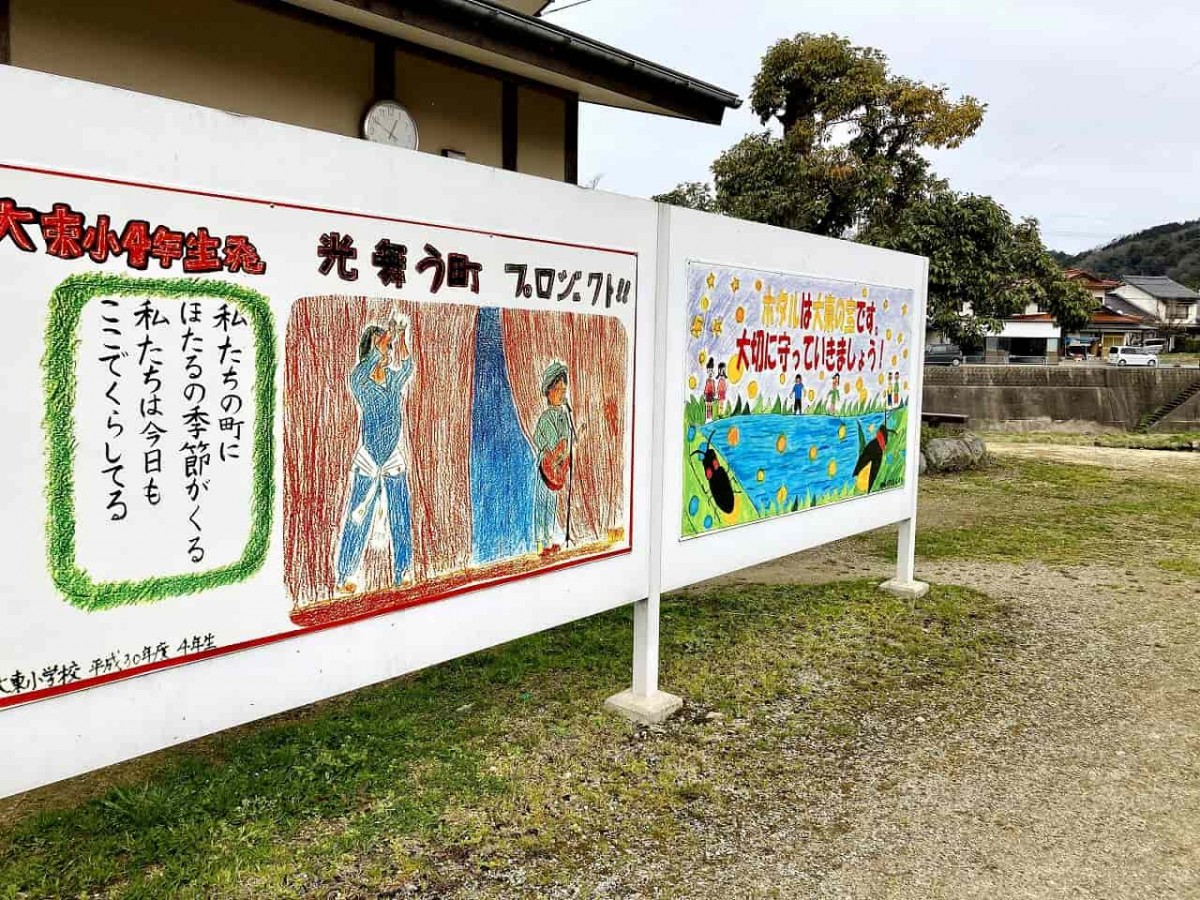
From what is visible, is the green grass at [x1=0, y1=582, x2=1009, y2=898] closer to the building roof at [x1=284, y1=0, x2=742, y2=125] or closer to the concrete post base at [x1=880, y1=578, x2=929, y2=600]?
the concrete post base at [x1=880, y1=578, x2=929, y2=600]

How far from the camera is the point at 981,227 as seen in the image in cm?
1384

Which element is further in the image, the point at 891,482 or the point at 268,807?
the point at 891,482

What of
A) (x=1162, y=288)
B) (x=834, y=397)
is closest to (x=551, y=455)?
(x=834, y=397)

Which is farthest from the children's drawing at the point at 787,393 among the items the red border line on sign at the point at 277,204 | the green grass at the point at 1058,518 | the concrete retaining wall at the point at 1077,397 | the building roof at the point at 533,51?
the concrete retaining wall at the point at 1077,397

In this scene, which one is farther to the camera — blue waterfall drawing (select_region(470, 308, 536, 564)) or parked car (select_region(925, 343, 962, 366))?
parked car (select_region(925, 343, 962, 366))

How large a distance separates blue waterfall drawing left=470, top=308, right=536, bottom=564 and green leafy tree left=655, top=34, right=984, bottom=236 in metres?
11.7

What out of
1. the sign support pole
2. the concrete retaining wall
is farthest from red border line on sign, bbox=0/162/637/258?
the concrete retaining wall

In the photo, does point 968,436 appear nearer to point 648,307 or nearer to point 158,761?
point 648,307

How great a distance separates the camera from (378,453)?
2947 mm

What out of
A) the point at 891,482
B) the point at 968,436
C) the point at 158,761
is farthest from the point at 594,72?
the point at 968,436

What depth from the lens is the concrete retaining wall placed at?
71.7ft

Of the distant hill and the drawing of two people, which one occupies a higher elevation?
the distant hill

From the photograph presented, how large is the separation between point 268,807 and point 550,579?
128 centimetres

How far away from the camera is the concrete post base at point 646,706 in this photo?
3999mm
